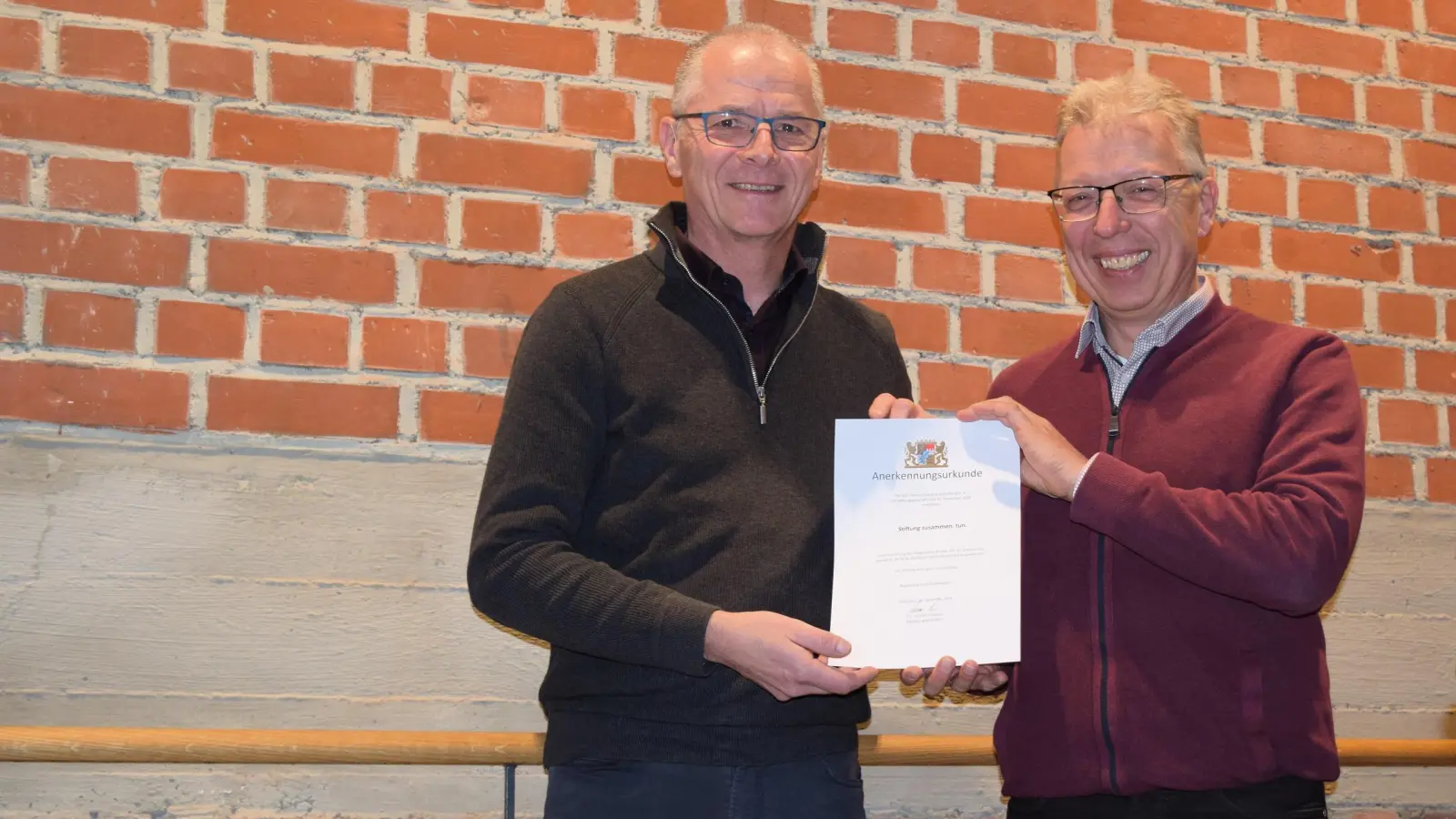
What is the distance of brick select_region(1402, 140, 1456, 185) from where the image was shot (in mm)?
2621

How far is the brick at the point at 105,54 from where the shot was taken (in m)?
2.01

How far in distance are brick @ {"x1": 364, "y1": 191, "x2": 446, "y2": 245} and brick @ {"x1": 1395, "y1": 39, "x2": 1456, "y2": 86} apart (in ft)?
6.59

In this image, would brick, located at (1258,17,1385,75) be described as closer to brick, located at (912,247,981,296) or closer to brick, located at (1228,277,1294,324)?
brick, located at (1228,277,1294,324)

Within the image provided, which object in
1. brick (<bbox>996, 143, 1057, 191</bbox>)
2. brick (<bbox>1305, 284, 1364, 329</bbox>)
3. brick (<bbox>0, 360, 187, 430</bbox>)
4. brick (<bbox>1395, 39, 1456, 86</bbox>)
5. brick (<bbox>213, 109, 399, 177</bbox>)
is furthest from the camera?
brick (<bbox>1395, 39, 1456, 86</bbox>)

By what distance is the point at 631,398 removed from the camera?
1671mm

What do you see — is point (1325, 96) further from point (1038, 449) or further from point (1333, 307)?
point (1038, 449)

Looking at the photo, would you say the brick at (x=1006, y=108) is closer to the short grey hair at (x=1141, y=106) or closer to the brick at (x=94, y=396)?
the short grey hair at (x=1141, y=106)

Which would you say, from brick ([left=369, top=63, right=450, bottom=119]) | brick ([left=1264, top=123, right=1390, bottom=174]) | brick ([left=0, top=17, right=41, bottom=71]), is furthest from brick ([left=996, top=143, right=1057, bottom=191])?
brick ([left=0, top=17, right=41, bottom=71])

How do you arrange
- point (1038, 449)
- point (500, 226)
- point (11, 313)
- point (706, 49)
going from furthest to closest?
point (500, 226), point (11, 313), point (706, 49), point (1038, 449)

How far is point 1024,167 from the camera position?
2434mm

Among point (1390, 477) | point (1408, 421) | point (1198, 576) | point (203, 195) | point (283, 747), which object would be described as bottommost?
point (283, 747)

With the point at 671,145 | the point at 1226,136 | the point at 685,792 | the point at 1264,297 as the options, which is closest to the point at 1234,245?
the point at 1264,297

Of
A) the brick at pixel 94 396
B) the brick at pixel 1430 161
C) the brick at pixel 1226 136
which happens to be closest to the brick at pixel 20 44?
the brick at pixel 94 396

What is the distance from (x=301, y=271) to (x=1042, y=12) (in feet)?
4.87
